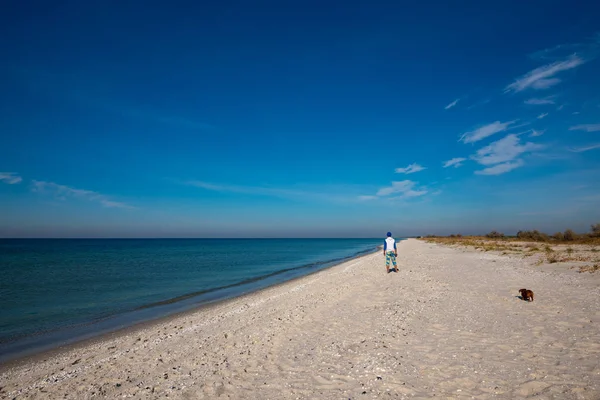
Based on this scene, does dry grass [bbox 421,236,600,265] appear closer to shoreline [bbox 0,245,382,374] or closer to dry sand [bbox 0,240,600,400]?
dry sand [bbox 0,240,600,400]

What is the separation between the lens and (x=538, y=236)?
229ft

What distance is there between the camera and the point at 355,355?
7.05 meters

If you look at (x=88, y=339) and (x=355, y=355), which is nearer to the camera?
(x=355, y=355)

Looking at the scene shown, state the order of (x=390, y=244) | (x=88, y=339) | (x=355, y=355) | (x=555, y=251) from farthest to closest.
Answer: (x=555, y=251), (x=390, y=244), (x=88, y=339), (x=355, y=355)

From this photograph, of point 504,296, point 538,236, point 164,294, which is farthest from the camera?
point 538,236

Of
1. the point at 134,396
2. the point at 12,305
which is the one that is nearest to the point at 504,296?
the point at 134,396

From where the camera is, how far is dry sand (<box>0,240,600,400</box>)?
5.53 metres

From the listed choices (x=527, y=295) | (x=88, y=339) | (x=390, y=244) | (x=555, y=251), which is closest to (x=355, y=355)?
(x=527, y=295)

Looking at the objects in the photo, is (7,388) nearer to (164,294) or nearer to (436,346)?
(436,346)

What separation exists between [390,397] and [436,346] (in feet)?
9.19

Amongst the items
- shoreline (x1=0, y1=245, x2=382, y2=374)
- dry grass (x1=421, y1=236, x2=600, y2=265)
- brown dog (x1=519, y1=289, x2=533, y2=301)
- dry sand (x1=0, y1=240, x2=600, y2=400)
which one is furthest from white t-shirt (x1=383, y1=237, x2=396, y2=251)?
shoreline (x1=0, y1=245, x2=382, y2=374)

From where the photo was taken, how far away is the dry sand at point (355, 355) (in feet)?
18.1

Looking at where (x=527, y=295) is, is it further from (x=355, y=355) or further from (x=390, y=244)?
(x=390, y=244)

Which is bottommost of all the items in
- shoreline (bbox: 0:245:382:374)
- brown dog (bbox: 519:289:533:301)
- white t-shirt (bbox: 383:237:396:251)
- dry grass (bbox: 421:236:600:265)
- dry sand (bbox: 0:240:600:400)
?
shoreline (bbox: 0:245:382:374)
